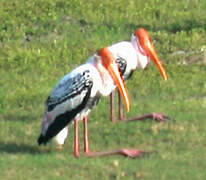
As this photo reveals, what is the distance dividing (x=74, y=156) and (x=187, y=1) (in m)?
10.0

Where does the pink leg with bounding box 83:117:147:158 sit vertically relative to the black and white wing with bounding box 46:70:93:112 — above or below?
below

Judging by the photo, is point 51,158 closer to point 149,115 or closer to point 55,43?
point 149,115

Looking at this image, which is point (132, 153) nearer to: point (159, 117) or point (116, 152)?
point (116, 152)

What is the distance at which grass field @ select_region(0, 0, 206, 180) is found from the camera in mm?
8859

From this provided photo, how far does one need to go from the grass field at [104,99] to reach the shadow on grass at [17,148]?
11 millimetres

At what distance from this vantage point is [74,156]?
31.1ft

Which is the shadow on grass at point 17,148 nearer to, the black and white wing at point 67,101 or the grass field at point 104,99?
the grass field at point 104,99

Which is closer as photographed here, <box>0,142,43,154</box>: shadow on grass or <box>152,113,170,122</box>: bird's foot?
<box>0,142,43,154</box>: shadow on grass

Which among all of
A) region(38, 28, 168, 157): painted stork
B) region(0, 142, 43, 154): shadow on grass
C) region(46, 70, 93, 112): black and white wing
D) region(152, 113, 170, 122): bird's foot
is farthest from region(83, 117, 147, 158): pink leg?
region(152, 113, 170, 122): bird's foot

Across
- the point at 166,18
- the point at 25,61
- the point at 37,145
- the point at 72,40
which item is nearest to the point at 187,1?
the point at 166,18

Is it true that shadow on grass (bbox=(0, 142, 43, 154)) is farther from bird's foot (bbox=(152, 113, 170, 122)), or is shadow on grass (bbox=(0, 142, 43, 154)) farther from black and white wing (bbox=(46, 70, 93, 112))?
bird's foot (bbox=(152, 113, 170, 122))

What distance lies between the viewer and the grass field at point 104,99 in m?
8.86

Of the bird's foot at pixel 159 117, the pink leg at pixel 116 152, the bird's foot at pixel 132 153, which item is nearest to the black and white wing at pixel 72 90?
the pink leg at pixel 116 152

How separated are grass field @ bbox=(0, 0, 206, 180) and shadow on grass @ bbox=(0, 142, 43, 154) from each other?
11mm
